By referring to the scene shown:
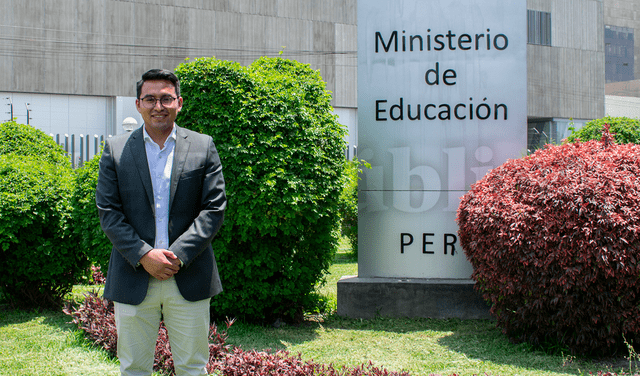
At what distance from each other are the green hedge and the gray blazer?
Result: 12.0 ft

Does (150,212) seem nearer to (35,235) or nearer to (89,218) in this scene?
(89,218)

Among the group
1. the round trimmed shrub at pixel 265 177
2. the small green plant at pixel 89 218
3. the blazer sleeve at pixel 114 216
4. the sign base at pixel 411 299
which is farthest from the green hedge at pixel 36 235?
the blazer sleeve at pixel 114 216

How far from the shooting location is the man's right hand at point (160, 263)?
9.07ft

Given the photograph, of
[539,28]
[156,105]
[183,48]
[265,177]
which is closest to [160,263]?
[156,105]

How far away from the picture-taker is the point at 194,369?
3.00 metres

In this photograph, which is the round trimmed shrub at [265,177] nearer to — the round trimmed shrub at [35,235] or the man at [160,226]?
the round trimmed shrub at [35,235]

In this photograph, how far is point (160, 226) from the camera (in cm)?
296

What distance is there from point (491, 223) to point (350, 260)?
817 centimetres

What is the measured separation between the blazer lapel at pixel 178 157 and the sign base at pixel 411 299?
381cm

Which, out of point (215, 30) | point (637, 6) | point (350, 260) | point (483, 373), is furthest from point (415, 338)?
point (637, 6)

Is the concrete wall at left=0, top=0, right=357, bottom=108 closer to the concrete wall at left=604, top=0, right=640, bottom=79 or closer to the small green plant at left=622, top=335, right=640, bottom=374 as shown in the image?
the small green plant at left=622, top=335, right=640, bottom=374

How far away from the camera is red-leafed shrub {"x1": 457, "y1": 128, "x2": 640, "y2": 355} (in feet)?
14.3

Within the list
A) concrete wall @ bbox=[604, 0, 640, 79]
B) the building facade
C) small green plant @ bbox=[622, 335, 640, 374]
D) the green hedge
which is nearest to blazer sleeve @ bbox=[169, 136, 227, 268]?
small green plant @ bbox=[622, 335, 640, 374]

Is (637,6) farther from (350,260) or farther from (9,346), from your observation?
(9,346)
